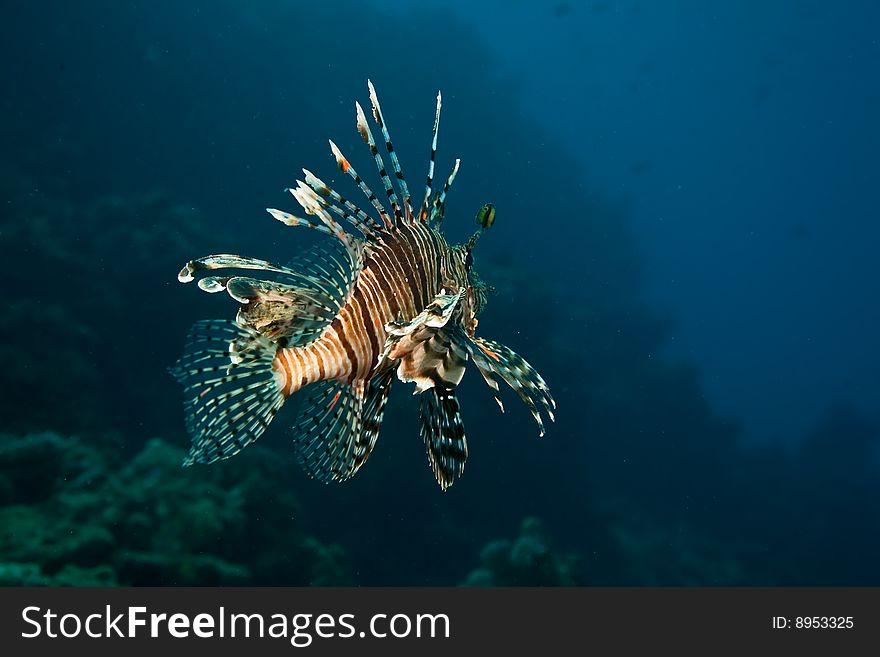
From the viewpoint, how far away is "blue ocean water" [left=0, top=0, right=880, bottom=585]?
669 cm

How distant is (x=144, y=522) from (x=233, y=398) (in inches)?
166

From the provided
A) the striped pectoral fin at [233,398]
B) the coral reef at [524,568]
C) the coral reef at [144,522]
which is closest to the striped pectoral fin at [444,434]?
the striped pectoral fin at [233,398]

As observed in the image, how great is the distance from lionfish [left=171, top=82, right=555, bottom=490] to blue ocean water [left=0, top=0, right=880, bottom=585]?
3467mm

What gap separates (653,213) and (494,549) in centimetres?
5979

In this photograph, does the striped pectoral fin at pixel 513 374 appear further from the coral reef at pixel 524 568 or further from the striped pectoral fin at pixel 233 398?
the coral reef at pixel 524 568

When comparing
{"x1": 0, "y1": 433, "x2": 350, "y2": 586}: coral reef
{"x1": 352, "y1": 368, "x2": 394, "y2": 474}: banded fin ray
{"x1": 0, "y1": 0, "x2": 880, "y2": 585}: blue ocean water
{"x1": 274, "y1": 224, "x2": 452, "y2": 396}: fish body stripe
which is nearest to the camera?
{"x1": 274, "y1": 224, "x2": 452, "y2": 396}: fish body stripe

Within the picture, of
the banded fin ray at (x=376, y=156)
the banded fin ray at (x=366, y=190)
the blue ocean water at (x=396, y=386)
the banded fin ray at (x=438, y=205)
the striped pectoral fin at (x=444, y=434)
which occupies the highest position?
the blue ocean water at (x=396, y=386)

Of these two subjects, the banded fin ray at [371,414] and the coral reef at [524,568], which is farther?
the coral reef at [524,568]

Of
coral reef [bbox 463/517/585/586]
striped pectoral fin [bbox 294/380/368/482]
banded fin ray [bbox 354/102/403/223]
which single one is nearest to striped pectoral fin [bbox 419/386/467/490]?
striped pectoral fin [bbox 294/380/368/482]

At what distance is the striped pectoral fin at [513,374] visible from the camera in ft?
6.77

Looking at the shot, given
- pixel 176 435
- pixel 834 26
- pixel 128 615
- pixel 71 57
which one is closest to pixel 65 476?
pixel 128 615

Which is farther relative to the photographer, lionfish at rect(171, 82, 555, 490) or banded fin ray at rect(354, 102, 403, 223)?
banded fin ray at rect(354, 102, 403, 223)

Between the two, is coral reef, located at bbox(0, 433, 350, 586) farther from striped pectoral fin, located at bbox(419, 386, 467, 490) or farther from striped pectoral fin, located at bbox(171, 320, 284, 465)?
striped pectoral fin, located at bbox(419, 386, 467, 490)

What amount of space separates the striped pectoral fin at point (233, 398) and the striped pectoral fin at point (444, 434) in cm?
67
